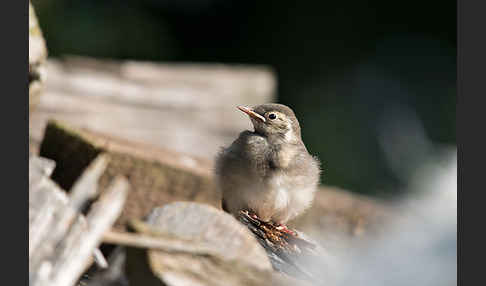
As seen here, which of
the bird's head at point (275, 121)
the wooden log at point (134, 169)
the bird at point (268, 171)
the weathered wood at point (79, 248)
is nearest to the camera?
the weathered wood at point (79, 248)

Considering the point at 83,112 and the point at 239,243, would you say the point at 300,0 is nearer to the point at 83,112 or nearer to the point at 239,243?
the point at 83,112

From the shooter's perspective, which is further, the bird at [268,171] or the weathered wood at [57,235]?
the bird at [268,171]

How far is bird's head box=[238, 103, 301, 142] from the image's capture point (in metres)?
2.59

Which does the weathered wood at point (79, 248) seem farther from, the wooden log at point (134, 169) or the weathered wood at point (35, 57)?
the weathered wood at point (35, 57)

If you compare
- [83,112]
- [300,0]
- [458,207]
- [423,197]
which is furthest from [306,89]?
[458,207]

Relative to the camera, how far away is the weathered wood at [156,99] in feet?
11.8

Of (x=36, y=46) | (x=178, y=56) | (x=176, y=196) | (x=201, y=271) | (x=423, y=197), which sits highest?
(x=36, y=46)

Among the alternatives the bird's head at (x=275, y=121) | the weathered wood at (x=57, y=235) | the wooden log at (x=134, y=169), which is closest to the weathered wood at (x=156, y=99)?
the bird's head at (x=275, y=121)

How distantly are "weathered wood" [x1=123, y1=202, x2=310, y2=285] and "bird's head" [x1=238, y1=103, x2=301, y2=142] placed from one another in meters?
1.30

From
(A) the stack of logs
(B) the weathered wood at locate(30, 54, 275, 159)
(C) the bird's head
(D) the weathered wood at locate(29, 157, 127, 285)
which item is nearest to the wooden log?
(A) the stack of logs

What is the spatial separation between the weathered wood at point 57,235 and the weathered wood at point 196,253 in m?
0.05

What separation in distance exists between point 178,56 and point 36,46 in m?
4.08

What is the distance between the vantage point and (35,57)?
2186 mm

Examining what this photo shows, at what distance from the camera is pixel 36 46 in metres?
2.20
